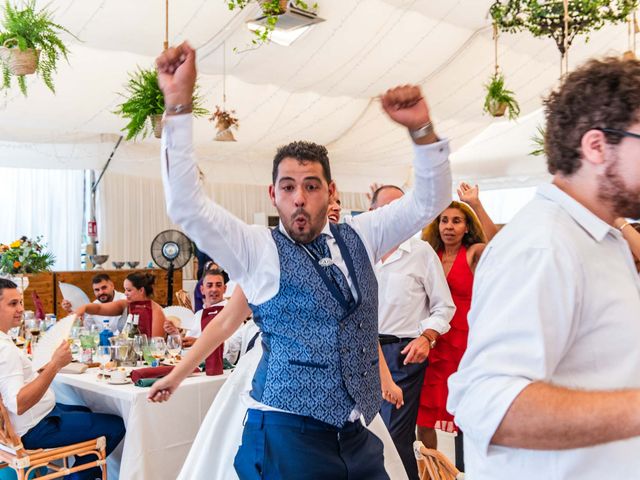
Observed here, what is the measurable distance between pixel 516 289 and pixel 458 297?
2.96 metres

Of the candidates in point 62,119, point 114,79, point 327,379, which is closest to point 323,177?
point 327,379

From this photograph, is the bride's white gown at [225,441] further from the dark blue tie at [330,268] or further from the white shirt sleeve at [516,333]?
the white shirt sleeve at [516,333]

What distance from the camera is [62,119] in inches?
337

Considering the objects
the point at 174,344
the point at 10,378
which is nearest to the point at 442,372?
the point at 174,344

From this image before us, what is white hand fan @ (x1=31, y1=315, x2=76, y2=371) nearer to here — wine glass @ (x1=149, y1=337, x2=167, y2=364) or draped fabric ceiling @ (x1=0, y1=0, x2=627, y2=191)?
wine glass @ (x1=149, y1=337, x2=167, y2=364)

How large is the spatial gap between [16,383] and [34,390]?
0.32 feet

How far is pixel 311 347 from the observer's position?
5.97 feet

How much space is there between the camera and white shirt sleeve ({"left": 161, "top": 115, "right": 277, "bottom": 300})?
1.65 m

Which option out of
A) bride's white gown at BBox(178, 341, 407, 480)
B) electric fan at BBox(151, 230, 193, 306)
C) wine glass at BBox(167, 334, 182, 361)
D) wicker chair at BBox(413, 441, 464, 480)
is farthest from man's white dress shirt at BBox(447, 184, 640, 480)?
electric fan at BBox(151, 230, 193, 306)

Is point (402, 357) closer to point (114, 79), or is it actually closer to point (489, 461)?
point (489, 461)

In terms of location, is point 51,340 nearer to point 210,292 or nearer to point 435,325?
point 210,292

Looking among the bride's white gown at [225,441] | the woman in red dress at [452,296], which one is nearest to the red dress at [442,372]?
the woman in red dress at [452,296]

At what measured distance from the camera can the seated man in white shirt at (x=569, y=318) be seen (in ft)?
3.25

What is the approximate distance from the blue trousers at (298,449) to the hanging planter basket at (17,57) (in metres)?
3.23
